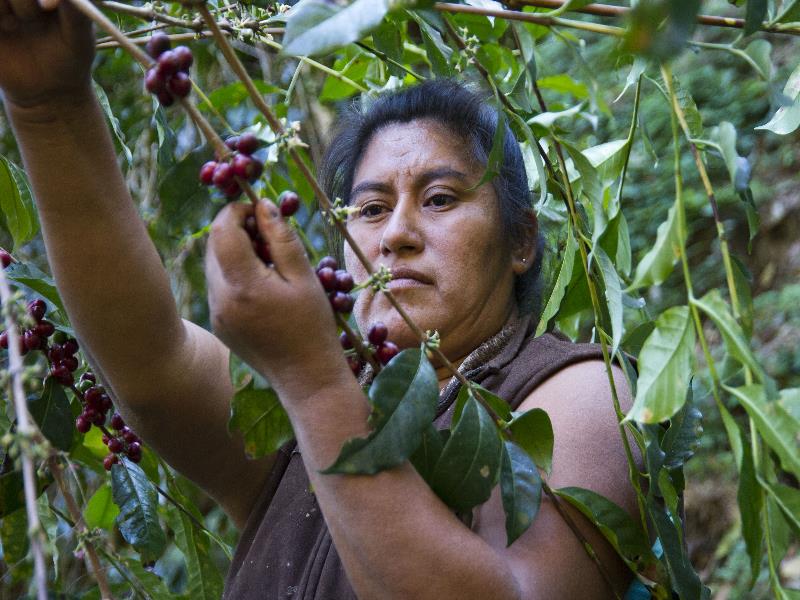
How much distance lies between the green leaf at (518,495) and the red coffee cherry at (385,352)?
0.48ft

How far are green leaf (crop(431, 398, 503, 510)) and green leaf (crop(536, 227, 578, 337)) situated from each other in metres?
0.34

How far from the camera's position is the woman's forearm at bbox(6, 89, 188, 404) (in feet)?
3.26

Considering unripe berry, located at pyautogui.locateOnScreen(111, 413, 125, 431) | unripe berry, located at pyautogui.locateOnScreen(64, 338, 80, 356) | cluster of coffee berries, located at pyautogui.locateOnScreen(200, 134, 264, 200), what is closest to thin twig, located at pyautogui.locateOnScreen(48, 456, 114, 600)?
cluster of coffee berries, located at pyautogui.locateOnScreen(200, 134, 264, 200)

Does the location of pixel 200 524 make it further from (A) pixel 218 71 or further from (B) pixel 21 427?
(A) pixel 218 71

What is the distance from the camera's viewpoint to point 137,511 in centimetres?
128

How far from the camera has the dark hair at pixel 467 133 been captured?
153 centimetres

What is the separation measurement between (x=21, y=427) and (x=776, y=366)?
2.83 meters

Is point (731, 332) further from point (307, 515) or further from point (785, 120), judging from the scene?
point (307, 515)

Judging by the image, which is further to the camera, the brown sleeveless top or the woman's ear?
the woman's ear

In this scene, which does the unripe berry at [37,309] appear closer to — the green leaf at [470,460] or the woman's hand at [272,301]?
the woman's hand at [272,301]

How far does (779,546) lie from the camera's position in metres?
0.88

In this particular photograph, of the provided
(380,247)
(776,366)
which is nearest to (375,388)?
(380,247)

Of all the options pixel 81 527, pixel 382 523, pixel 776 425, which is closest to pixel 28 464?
pixel 81 527

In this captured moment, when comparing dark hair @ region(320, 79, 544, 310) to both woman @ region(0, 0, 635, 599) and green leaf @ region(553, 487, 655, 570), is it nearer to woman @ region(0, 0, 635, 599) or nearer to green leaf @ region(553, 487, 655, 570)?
woman @ region(0, 0, 635, 599)
